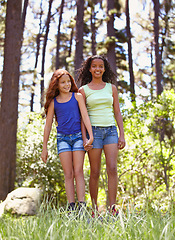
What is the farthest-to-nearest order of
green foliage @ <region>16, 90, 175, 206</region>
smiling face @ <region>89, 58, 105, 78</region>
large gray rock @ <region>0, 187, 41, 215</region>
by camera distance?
1. green foliage @ <region>16, 90, 175, 206</region>
2. large gray rock @ <region>0, 187, 41, 215</region>
3. smiling face @ <region>89, 58, 105, 78</region>

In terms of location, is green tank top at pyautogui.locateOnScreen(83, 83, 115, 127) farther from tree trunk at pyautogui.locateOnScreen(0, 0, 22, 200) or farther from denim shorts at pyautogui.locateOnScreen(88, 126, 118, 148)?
tree trunk at pyautogui.locateOnScreen(0, 0, 22, 200)

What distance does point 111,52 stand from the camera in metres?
11.3

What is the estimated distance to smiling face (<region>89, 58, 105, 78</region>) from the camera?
147 inches

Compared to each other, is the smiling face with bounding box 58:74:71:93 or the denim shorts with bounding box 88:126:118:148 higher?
the smiling face with bounding box 58:74:71:93

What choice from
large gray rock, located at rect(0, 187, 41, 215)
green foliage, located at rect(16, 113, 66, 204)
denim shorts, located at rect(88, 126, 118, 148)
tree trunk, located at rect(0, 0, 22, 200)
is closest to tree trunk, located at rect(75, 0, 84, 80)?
tree trunk, located at rect(0, 0, 22, 200)

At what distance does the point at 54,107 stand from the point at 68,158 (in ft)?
2.04

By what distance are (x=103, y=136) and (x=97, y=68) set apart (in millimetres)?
815

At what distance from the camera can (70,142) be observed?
341cm

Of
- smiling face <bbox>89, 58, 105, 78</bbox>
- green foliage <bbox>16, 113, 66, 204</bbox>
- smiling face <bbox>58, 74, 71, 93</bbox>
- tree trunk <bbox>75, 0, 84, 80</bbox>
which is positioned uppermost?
tree trunk <bbox>75, 0, 84, 80</bbox>

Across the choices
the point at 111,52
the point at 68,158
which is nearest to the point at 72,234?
the point at 68,158

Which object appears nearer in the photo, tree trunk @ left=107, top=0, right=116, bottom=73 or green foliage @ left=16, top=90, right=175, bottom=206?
green foliage @ left=16, top=90, right=175, bottom=206

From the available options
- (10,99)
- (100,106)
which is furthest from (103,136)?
(10,99)

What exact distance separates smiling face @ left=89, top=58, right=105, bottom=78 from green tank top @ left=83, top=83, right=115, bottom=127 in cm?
19

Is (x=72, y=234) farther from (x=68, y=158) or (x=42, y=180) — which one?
(x=42, y=180)
